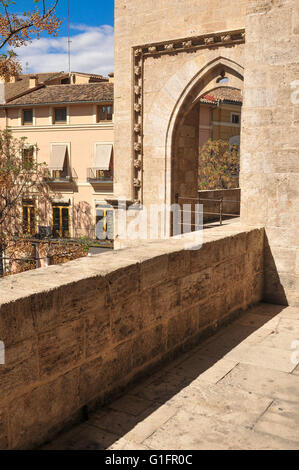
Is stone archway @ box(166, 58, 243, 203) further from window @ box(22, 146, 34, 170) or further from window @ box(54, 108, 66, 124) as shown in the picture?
window @ box(54, 108, 66, 124)

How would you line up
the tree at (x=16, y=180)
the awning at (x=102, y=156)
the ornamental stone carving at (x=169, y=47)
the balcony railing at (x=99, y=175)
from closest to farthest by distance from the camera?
the ornamental stone carving at (x=169, y=47), the tree at (x=16, y=180), the awning at (x=102, y=156), the balcony railing at (x=99, y=175)

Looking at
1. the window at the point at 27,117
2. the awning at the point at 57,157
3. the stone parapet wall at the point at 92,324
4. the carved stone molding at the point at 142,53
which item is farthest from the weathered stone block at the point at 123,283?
the window at the point at 27,117

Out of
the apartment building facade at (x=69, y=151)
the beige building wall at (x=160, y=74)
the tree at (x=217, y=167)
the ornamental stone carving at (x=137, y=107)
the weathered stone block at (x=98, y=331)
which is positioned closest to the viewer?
the weathered stone block at (x=98, y=331)

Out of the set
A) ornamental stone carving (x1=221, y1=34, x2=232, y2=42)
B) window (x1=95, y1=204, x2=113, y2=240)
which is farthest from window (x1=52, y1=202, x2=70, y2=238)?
ornamental stone carving (x1=221, y1=34, x2=232, y2=42)

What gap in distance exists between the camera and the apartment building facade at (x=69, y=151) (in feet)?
90.5

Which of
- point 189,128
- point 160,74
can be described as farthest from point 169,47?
point 189,128

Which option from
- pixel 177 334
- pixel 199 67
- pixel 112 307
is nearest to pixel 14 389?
pixel 112 307

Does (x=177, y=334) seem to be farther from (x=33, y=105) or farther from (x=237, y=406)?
(x=33, y=105)

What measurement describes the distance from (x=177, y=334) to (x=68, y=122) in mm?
25876

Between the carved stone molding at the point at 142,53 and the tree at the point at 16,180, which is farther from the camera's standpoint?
the tree at the point at 16,180

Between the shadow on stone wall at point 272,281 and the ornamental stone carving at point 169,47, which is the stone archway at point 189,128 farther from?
the shadow on stone wall at point 272,281

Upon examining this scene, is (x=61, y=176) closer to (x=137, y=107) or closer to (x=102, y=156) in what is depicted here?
(x=102, y=156)

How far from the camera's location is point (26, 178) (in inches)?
1120

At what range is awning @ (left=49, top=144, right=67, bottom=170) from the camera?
2858cm
